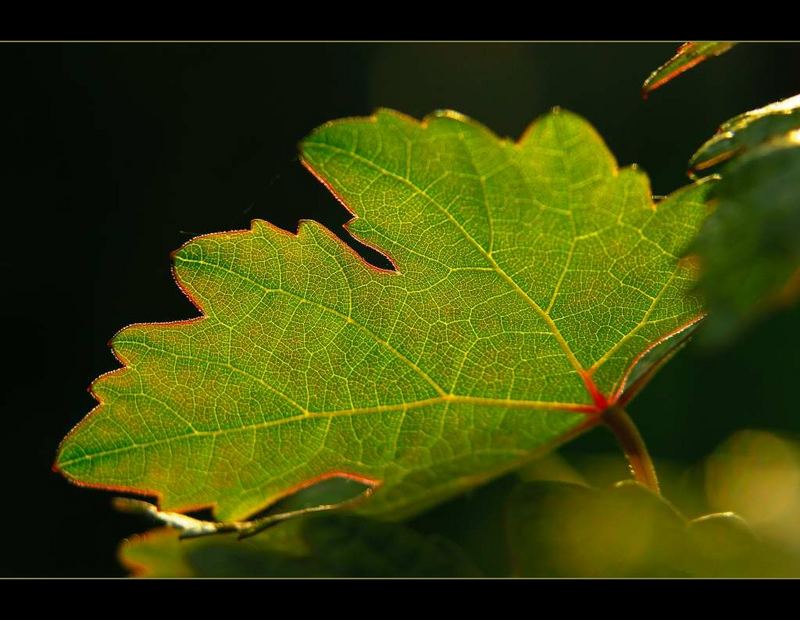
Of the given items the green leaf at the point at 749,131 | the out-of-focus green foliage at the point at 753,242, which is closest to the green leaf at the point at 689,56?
the green leaf at the point at 749,131

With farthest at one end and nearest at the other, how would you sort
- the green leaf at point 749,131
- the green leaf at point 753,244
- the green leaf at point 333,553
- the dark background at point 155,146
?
the dark background at point 155,146 < the green leaf at point 333,553 < the green leaf at point 749,131 < the green leaf at point 753,244

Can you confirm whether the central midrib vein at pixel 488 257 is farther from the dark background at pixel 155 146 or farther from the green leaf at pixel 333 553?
the dark background at pixel 155 146

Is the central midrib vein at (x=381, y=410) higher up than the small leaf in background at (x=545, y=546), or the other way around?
the central midrib vein at (x=381, y=410)

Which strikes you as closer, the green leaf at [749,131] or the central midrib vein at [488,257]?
the green leaf at [749,131]

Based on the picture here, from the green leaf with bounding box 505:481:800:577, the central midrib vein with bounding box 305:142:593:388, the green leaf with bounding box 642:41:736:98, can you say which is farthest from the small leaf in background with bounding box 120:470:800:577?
the green leaf with bounding box 642:41:736:98

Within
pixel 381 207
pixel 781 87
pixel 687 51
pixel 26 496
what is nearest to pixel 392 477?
pixel 381 207

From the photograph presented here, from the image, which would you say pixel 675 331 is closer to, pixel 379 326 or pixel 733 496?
pixel 379 326

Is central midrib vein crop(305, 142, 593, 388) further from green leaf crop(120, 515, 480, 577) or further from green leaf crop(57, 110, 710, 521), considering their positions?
green leaf crop(120, 515, 480, 577)
